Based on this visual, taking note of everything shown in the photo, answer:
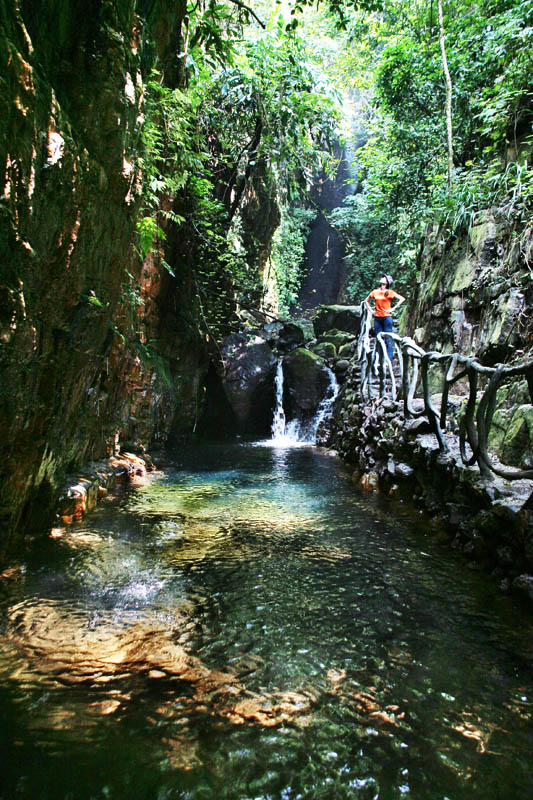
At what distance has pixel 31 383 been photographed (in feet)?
9.70

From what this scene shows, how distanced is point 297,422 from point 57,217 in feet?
36.5

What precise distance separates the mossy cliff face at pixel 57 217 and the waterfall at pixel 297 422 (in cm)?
869

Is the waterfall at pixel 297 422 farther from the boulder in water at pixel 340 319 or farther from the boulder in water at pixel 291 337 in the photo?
the boulder in water at pixel 340 319

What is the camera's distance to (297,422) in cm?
1359

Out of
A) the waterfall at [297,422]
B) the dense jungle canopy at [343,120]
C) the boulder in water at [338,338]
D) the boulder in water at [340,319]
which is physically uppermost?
the dense jungle canopy at [343,120]

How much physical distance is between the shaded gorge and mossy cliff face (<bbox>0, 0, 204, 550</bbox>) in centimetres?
107

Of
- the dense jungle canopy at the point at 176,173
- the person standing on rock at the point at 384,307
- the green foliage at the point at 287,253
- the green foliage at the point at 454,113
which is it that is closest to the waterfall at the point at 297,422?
the dense jungle canopy at the point at 176,173

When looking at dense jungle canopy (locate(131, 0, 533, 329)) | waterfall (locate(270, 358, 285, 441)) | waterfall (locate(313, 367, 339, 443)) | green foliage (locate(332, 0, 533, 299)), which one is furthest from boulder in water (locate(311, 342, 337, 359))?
green foliage (locate(332, 0, 533, 299))

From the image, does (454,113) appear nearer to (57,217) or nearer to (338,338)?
(338,338)

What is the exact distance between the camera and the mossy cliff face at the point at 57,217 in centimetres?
237

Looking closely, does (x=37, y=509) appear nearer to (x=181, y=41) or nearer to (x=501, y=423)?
(x=501, y=423)

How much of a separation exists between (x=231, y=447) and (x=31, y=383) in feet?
28.3

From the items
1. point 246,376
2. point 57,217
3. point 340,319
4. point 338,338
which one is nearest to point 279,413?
point 246,376

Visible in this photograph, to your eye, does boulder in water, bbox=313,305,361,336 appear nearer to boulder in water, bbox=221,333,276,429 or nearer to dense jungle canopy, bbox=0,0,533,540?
dense jungle canopy, bbox=0,0,533,540
